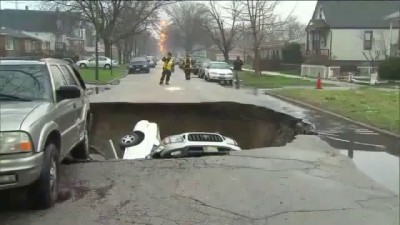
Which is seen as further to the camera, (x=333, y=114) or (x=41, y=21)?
(x=41, y=21)

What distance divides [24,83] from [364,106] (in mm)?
12595

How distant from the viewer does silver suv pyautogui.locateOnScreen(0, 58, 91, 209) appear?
16.5 ft

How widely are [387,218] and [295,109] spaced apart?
1162 cm

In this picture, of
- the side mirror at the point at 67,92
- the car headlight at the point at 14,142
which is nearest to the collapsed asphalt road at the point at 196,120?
the side mirror at the point at 67,92

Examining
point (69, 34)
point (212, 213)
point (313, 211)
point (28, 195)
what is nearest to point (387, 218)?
point (313, 211)

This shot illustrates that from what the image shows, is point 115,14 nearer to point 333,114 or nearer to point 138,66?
point 138,66

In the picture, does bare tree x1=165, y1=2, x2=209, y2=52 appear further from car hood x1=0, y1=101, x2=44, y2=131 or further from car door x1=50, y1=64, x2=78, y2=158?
car hood x1=0, y1=101, x2=44, y2=131

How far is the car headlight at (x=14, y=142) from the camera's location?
497 cm

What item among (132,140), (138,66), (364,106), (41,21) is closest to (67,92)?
(132,140)

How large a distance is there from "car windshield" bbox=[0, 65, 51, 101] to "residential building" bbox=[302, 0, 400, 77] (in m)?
41.5

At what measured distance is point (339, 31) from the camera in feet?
162

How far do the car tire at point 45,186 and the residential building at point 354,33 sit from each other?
42216 millimetres

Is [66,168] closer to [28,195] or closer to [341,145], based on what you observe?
[28,195]

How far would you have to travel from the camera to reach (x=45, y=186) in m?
5.49
